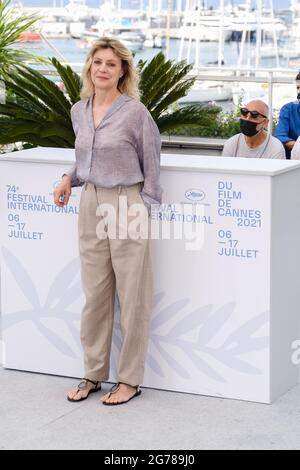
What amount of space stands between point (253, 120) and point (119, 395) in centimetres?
218

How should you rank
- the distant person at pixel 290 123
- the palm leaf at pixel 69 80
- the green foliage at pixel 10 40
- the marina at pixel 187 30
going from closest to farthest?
1. the distant person at pixel 290 123
2. the palm leaf at pixel 69 80
3. the green foliage at pixel 10 40
4. the marina at pixel 187 30

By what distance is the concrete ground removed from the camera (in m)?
5.08

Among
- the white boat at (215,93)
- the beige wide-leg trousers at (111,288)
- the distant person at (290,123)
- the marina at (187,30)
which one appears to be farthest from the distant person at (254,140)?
the marina at (187,30)

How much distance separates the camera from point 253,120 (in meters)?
6.94

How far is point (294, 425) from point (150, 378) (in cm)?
93

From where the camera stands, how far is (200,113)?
1018 centimetres

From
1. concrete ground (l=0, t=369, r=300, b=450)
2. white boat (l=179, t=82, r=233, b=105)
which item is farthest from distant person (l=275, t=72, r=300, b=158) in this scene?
white boat (l=179, t=82, r=233, b=105)

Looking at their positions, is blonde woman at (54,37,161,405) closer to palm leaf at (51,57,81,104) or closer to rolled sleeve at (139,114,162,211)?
rolled sleeve at (139,114,162,211)

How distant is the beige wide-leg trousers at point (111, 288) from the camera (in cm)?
553

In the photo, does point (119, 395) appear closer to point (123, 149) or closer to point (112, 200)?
point (112, 200)

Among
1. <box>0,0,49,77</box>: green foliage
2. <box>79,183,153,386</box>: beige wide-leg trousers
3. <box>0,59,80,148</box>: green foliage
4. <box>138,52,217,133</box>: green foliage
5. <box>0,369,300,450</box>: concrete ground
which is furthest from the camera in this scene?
<box>0,0,49,77</box>: green foliage

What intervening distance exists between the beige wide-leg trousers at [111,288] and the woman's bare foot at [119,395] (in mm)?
41

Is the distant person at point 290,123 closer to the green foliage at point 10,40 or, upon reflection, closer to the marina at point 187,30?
the green foliage at point 10,40

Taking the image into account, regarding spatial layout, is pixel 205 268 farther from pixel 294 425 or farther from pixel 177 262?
pixel 294 425
